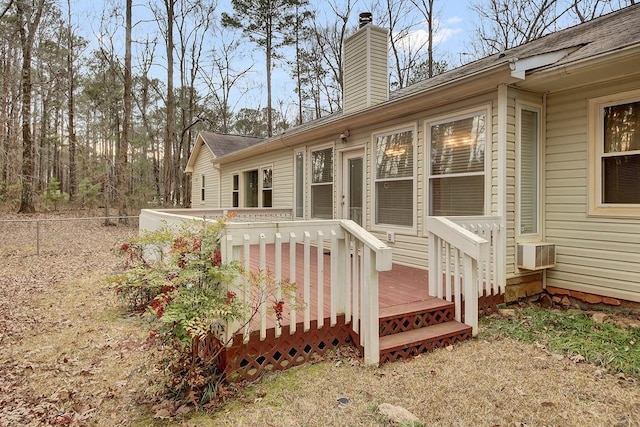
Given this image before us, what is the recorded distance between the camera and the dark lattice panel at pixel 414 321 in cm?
342

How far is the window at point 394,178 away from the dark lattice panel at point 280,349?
2927mm

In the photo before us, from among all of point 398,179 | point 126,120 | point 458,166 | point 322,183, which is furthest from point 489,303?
point 126,120

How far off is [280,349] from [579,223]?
12.4 ft

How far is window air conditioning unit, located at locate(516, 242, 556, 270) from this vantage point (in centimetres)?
448

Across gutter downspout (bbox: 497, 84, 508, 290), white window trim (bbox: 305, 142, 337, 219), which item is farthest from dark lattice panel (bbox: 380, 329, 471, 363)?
white window trim (bbox: 305, 142, 337, 219)

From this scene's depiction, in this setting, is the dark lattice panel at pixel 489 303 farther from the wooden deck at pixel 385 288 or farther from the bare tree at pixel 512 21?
the bare tree at pixel 512 21

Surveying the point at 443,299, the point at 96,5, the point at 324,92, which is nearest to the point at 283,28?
the point at 324,92

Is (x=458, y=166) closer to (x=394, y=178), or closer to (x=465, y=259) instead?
(x=394, y=178)

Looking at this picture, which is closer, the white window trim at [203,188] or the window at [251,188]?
the window at [251,188]

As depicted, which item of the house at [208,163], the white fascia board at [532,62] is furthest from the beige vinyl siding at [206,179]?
the white fascia board at [532,62]

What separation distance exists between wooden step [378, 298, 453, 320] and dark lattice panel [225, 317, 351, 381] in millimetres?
383

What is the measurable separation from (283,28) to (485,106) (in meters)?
17.3

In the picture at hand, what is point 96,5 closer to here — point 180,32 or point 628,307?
point 180,32

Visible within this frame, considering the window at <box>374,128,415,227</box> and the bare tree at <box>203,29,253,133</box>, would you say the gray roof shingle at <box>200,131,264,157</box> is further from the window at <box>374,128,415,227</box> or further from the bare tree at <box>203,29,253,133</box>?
the window at <box>374,128,415,227</box>
